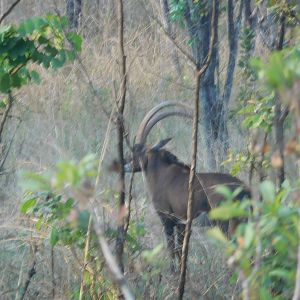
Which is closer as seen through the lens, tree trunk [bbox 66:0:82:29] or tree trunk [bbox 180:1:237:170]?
tree trunk [bbox 180:1:237:170]

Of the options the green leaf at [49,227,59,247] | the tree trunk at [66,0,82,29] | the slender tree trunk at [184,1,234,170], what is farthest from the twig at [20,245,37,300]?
the tree trunk at [66,0,82,29]

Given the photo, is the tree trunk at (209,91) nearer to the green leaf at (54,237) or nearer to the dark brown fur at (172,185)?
A: the dark brown fur at (172,185)

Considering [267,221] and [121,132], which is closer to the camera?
[267,221]

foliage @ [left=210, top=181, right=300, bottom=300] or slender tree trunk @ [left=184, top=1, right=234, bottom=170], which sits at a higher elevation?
slender tree trunk @ [left=184, top=1, right=234, bottom=170]

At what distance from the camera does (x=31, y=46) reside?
493 centimetres

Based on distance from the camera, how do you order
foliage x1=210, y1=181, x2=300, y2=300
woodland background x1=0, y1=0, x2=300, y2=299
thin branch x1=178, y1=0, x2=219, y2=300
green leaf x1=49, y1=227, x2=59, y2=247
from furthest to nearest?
green leaf x1=49, y1=227, x2=59, y2=247
thin branch x1=178, y1=0, x2=219, y2=300
woodland background x1=0, y1=0, x2=300, y2=299
foliage x1=210, y1=181, x2=300, y2=300

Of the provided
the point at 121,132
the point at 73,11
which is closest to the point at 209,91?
the point at 121,132

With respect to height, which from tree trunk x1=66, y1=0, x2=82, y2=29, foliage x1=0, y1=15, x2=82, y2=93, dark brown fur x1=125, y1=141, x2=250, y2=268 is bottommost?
dark brown fur x1=125, y1=141, x2=250, y2=268

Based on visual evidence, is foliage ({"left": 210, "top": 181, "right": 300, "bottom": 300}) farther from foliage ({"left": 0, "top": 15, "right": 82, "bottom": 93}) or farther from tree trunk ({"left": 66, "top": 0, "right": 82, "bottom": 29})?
tree trunk ({"left": 66, "top": 0, "right": 82, "bottom": 29})

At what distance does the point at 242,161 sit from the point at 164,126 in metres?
4.26

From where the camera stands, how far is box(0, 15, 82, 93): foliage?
4746 mm

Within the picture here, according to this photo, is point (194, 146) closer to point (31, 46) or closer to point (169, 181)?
point (31, 46)

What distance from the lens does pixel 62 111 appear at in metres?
10.6

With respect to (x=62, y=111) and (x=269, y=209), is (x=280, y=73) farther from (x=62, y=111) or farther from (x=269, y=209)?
(x=62, y=111)
